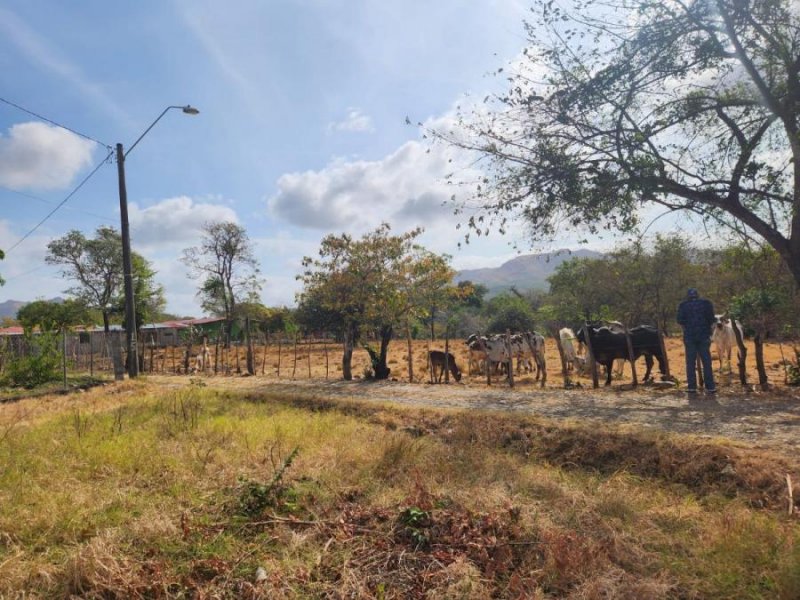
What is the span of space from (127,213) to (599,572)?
1745cm

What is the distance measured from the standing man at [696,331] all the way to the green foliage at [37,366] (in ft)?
56.3

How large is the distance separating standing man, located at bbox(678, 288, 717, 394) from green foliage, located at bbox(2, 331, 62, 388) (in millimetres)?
17160

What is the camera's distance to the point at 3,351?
16922 mm

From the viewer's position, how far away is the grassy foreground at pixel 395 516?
3713 mm

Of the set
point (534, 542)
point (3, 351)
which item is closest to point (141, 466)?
point (534, 542)

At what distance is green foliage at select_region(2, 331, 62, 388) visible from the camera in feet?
50.4

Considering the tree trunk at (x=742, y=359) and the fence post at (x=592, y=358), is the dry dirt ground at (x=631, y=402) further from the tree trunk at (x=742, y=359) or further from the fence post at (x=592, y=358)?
the fence post at (x=592, y=358)

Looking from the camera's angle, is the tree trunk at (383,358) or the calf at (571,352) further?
the calf at (571,352)

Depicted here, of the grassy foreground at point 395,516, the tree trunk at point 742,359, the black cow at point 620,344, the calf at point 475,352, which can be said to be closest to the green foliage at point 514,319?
the calf at point 475,352

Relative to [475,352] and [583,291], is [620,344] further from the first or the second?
[583,291]

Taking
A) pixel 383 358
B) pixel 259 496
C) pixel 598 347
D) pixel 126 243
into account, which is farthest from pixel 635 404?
pixel 126 243

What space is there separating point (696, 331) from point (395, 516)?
27.6ft

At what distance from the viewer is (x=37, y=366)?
15.5m

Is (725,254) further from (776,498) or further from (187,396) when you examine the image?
(187,396)
